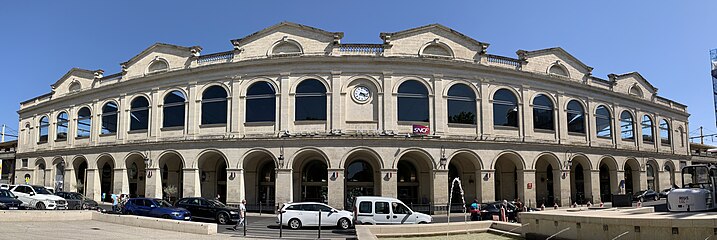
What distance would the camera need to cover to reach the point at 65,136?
146 ft

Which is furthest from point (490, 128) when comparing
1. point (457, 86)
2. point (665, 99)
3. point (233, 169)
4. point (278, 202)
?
point (665, 99)

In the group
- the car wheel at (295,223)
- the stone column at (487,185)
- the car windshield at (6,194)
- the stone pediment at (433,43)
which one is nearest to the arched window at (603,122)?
the stone column at (487,185)

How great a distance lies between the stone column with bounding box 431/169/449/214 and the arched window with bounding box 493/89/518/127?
19.3 ft

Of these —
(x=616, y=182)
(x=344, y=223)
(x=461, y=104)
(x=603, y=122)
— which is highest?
(x=461, y=104)

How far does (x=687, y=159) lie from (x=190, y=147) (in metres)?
47.4

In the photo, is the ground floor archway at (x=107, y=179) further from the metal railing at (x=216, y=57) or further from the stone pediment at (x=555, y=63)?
the stone pediment at (x=555, y=63)

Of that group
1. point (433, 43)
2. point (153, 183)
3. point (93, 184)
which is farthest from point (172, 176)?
point (433, 43)

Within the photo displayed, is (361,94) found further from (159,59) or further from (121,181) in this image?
(121,181)

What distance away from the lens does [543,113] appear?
3753 centimetres

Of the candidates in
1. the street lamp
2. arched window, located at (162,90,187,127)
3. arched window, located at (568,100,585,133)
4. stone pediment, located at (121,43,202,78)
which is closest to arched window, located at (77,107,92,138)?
stone pediment, located at (121,43,202,78)

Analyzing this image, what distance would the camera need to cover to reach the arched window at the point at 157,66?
38.1m

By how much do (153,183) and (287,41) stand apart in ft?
47.3

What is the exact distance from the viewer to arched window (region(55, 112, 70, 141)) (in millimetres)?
44719

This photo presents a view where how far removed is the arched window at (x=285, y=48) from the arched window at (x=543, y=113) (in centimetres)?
1825
